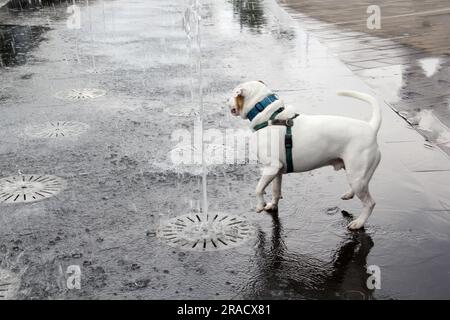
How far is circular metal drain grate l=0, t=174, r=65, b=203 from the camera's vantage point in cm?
670

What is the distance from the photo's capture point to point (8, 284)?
497cm

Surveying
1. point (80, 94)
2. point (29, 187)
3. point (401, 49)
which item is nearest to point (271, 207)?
point (29, 187)

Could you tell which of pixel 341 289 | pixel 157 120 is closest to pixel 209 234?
pixel 341 289

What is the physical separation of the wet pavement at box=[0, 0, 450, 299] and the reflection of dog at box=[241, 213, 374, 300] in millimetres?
16

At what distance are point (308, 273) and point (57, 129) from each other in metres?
5.36

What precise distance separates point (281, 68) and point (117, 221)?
7.59m

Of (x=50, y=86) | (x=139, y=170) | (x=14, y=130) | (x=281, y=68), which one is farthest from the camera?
(x=281, y=68)

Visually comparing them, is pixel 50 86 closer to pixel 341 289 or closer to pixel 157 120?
pixel 157 120

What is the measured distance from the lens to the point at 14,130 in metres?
9.03

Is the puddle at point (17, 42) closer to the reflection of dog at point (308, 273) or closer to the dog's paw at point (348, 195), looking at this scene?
the dog's paw at point (348, 195)

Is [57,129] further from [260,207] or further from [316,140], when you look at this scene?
[316,140]

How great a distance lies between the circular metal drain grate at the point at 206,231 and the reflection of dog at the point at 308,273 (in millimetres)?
257

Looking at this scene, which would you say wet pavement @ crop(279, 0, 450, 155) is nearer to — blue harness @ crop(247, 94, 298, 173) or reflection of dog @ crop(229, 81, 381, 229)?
reflection of dog @ crop(229, 81, 381, 229)

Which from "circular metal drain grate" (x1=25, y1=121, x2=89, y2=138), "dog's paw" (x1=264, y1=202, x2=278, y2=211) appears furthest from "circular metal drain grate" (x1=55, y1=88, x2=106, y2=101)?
"dog's paw" (x1=264, y1=202, x2=278, y2=211)
